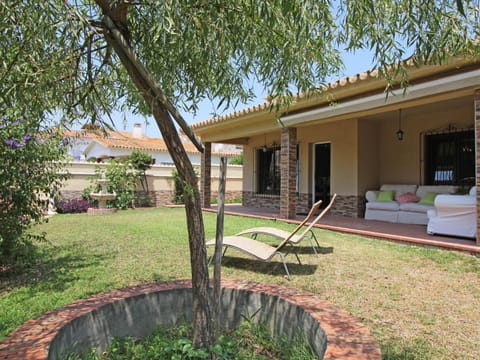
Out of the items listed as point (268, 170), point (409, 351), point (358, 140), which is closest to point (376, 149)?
point (358, 140)

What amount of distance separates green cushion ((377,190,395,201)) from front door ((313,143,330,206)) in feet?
7.47

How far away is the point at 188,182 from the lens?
267 cm

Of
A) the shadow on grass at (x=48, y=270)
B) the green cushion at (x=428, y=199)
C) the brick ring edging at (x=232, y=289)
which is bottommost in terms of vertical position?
the shadow on grass at (x=48, y=270)

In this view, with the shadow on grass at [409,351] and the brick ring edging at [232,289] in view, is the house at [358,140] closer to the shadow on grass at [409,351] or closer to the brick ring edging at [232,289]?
the shadow on grass at [409,351]

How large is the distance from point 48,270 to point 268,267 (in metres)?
3.45

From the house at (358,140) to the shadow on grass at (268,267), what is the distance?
13.6 ft

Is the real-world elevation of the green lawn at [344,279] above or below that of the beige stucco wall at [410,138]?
below

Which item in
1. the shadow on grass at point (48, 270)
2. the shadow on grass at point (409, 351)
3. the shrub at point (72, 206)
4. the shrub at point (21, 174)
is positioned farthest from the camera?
the shrub at point (72, 206)

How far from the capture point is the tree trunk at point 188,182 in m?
2.42

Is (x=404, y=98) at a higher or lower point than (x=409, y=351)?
higher

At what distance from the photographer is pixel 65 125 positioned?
12.2 feet

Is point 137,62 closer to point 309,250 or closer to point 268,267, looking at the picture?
point 268,267

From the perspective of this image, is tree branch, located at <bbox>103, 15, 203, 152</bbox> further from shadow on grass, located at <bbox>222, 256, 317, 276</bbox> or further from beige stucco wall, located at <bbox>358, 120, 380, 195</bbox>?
beige stucco wall, located at <bbox>358, 120, 380, 195</bbox>

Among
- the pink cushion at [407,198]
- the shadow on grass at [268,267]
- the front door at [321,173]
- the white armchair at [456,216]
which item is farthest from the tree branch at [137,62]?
the front door at [321,173]
